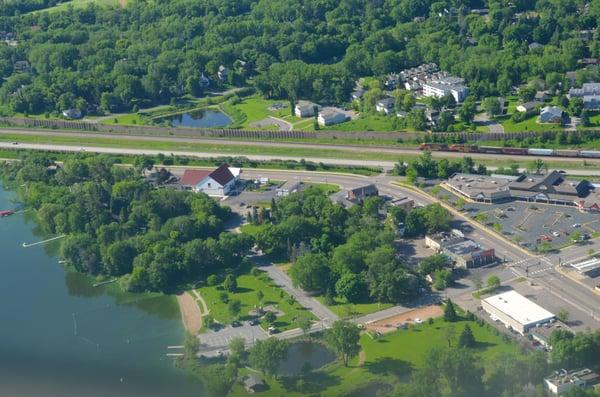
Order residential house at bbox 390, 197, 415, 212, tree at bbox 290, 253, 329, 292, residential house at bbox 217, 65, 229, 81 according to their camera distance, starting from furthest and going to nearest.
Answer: residential house at bbox 217, 65, 229, 81, residential house at bbox 390, 197, 415, 212, tree at bbox 290, 253, 329, 292

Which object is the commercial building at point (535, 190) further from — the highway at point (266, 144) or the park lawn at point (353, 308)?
the park lawn at point (353, 308)

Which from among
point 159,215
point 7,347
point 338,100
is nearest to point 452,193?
point 159,215

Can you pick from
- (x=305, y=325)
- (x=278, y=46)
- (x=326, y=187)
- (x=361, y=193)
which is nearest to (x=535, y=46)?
(x=278, y=46)

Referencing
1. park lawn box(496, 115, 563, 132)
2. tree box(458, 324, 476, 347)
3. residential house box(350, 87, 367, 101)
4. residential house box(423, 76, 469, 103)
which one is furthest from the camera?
residential house box(350, 87, 367, 101)

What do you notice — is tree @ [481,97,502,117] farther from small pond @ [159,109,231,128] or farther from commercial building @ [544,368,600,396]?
commercial building @ [544,368,600,396]

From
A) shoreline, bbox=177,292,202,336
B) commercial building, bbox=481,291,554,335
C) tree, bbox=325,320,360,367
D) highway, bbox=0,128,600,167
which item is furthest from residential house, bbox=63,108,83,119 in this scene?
commercial building, bbox=481,291,554,335

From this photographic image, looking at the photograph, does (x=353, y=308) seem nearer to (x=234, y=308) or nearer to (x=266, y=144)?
(x=234, y=308)
